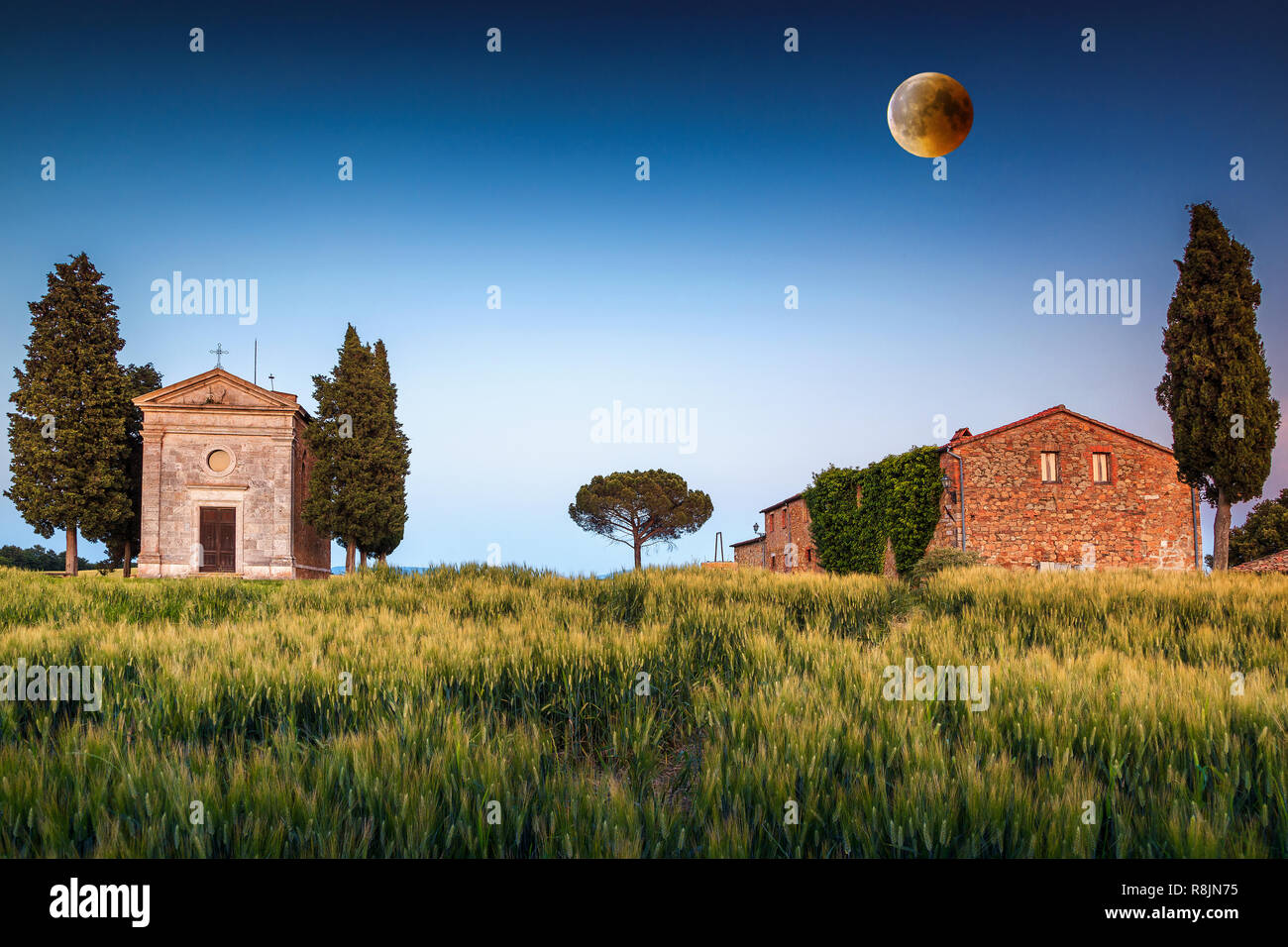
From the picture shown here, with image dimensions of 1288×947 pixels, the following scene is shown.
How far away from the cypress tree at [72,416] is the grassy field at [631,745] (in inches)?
998

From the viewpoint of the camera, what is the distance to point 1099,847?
2990 mm

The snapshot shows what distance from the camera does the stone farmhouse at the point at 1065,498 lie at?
24.8 m

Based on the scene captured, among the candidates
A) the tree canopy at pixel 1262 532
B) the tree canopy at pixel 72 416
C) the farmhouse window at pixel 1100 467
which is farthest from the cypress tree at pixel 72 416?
the tree canopy at pixel 1262 532

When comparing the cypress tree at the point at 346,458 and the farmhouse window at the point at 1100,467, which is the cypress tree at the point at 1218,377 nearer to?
the farmhouse window at the point at 1100,467

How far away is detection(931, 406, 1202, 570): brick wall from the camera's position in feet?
81.6

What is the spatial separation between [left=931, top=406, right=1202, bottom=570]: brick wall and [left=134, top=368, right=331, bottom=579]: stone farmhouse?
29057 millimetres

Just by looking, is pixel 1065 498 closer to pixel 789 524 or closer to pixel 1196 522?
pixel 1196 522

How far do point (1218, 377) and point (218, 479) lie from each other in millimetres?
41280

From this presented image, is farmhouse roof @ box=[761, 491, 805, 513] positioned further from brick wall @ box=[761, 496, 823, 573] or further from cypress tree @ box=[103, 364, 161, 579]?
cypress tree @ box=[103, 364, 161, 579]

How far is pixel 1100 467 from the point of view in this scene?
2611 centimetres

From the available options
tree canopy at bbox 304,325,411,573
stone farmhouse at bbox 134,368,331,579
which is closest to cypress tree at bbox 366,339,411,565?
tree canopy at bbox 304,325,411,573

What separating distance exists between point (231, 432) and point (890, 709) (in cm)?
3392
